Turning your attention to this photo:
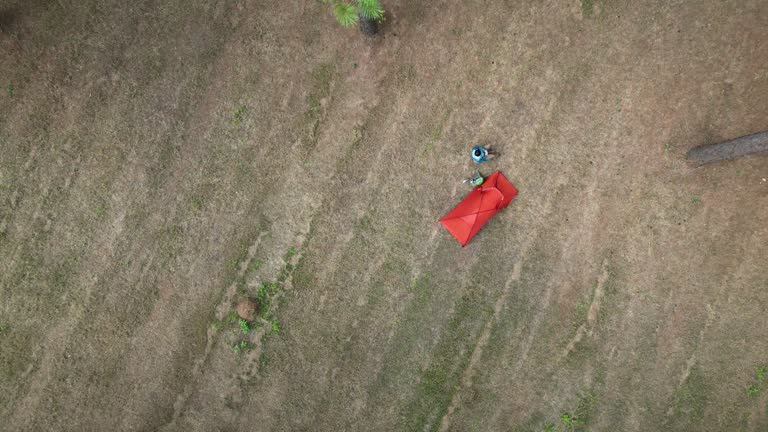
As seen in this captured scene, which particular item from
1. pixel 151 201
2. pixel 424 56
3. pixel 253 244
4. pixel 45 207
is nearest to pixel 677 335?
pixel 424 56

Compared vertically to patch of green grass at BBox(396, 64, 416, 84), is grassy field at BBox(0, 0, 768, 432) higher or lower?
lower

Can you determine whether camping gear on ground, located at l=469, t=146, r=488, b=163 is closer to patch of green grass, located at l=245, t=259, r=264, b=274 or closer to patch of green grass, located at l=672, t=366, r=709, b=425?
patch of green grass, located at l=245, t=259, r=264, b=274

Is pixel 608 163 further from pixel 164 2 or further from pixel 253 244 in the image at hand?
pixel 164 2

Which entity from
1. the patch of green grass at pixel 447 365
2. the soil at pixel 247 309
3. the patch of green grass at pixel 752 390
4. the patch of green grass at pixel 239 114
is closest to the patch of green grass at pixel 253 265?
the soil at pixel 247 309

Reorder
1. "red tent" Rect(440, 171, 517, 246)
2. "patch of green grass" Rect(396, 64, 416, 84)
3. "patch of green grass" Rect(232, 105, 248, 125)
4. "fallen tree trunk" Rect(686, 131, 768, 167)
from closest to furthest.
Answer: "fallen tree trunk" Rect(686, 131, 768, 167) → "red tent" Rect(440, 171, 517, 246) → "patch of green grass" Rect(396, 64, 416, 84) → "patch of green grass" Rect(232, 105, 248, 125)

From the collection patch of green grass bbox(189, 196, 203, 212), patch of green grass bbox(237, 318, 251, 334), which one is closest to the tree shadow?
patch of green grass bbox(189, 196, 203, 212)

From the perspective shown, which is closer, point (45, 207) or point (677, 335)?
point (677, 335)

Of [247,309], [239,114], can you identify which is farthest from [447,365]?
[239,114]
